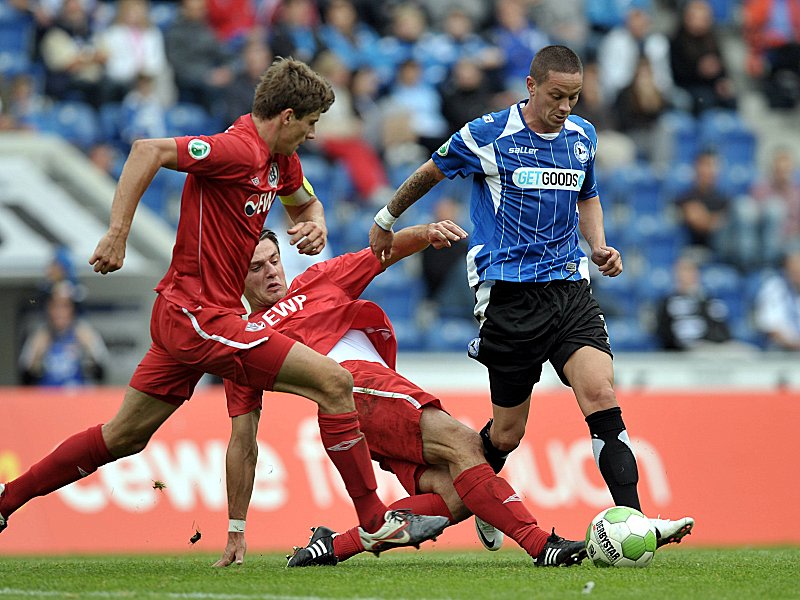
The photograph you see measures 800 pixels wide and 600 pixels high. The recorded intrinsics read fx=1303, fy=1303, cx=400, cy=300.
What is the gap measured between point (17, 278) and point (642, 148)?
26.6 feet

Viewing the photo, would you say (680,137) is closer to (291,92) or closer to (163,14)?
(163,14)

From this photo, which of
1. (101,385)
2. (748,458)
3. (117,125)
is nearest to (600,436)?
(748,458)

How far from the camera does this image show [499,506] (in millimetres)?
6633

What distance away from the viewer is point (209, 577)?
6.11m

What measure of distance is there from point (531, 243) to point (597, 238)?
1.48 ft

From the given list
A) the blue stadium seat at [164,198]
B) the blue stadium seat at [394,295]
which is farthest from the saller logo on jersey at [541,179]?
the blue stadium seat at [164,198]

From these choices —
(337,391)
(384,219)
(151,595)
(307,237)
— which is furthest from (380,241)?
(151,595)

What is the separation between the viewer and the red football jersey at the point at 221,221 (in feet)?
20.9

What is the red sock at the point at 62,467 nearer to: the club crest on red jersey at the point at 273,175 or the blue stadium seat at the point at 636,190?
the club crest on red jersey at the point at 273,175

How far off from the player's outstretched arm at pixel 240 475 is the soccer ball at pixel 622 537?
1.94m

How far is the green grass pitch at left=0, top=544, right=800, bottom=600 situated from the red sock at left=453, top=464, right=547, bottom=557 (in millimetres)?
164

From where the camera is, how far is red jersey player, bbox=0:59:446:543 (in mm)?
6297

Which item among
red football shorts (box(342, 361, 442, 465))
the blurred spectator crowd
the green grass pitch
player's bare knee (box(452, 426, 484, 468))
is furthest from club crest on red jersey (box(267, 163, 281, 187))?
the blurred spectator crowd

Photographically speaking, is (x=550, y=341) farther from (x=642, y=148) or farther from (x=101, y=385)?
(x=642, y=148)
